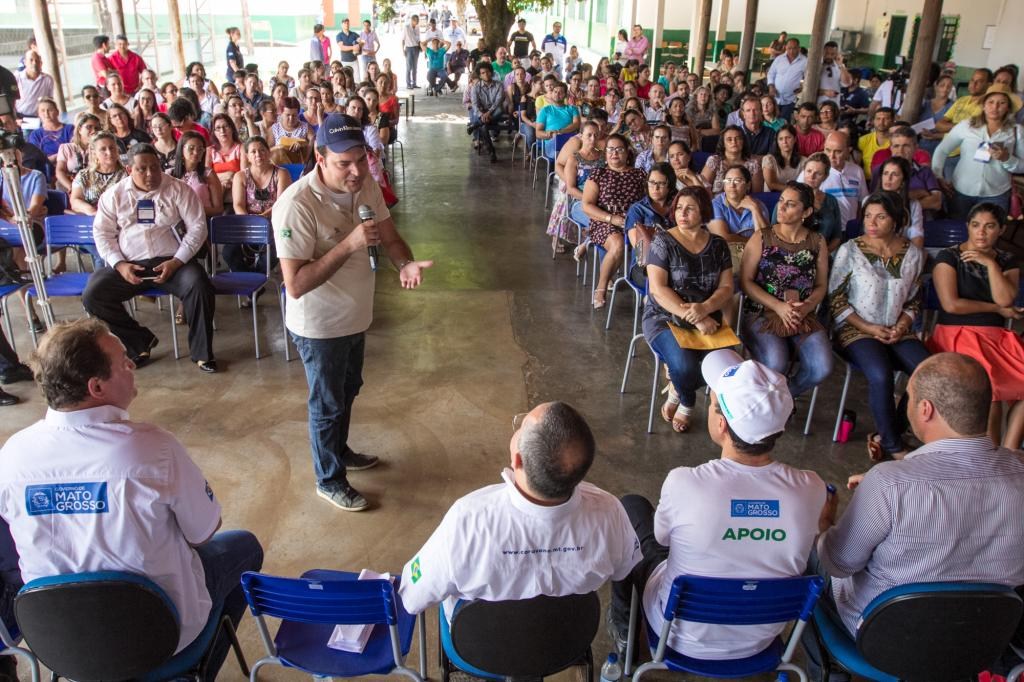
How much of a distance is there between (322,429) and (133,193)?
2.38 metres

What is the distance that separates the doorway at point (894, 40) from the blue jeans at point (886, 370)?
14.5m

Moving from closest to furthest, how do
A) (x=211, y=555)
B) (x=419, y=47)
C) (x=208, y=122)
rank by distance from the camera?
(x=211, y=555)
(x=208, y=122)
(x=419, y=47)

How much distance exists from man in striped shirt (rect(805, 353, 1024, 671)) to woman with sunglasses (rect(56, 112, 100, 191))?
→ 6087 millimetres

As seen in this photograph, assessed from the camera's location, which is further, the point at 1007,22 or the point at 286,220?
the point at 1007,22

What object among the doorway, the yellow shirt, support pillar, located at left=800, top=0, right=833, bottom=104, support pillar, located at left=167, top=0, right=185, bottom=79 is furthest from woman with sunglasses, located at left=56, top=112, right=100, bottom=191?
the doorway

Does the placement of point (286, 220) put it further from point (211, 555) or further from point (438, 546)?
point (438, 546)

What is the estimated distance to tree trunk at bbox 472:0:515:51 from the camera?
17.6 m

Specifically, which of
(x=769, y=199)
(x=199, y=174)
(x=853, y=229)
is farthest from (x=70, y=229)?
(x=853, y=229)

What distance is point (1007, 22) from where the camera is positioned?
1173 cm

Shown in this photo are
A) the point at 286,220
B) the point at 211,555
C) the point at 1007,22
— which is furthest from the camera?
the point at 1007,22

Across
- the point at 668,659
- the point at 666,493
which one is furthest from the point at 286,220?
the point at 668,659

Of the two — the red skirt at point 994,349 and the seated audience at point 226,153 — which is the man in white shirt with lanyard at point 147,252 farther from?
the red skirt at point 994,349

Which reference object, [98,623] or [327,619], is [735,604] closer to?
[327,619]

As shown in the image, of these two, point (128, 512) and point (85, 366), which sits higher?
point (85, 366)
